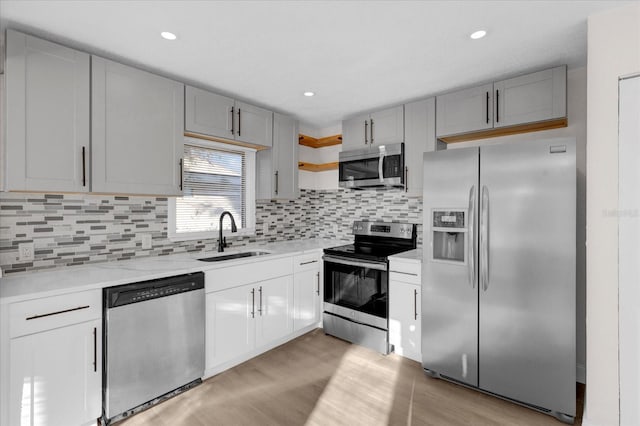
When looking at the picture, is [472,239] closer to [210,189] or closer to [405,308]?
[405,308]

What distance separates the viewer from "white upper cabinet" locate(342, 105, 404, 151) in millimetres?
3150

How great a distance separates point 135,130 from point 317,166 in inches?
86.6

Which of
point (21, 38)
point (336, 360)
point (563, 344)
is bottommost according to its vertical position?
point (336, 360)

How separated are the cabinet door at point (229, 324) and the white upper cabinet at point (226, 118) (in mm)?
1405

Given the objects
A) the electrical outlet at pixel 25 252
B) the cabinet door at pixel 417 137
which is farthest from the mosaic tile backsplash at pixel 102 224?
the cabinet door at pixel 417 137

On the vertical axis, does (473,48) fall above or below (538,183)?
above

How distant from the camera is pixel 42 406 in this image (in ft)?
5.54

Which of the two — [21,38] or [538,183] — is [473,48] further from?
[21,38]

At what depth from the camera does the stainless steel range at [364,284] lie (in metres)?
2.91

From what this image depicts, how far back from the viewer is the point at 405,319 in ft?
9.08

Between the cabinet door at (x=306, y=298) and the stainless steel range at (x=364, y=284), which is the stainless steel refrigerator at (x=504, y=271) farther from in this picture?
the cabinet door at (x=306, y=298)

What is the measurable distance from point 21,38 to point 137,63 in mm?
624

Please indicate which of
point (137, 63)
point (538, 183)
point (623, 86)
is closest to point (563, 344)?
point (538, 183)

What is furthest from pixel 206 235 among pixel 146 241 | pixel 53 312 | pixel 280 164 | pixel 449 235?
pixel 449 235
